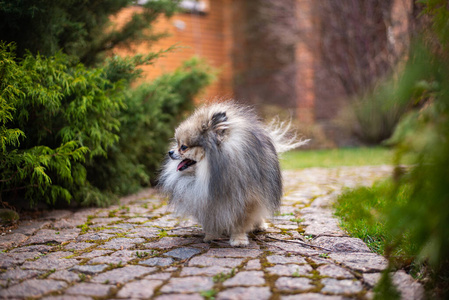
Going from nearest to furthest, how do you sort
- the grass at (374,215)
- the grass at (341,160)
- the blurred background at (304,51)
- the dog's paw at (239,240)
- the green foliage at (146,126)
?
the grass at (374,215) < the dog's paw at (239,240) < the green foliage at (146,126) < the grass at (341,160) < the blurred background at (304,51)

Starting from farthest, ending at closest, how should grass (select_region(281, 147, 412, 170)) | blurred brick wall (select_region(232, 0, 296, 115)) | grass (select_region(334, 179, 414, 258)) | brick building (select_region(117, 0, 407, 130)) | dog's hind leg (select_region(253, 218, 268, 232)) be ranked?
blurred brick wall (select_region(232, 0, 296, 115))
brick building (select_region(117, 0, 407, 130))
grass (select_region(281, 147, 412, 170))
dog's hind leg (select_region(253, 218, 268, 232))
grass (select_region(334, 179, 414, 258))

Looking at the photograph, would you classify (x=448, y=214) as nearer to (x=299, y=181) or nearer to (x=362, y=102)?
(x=299, y=181)

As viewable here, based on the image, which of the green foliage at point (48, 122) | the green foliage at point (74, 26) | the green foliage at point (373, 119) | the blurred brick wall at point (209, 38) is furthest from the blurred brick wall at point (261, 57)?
the green foliage at point (48, 122)

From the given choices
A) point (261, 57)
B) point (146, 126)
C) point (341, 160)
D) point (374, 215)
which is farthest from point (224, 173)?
point (261, 57)

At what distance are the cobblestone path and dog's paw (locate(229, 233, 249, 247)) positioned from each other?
63 millimetres

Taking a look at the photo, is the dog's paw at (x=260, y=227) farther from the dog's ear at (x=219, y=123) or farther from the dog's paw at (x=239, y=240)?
the dog's ear at (x=219, y=123)

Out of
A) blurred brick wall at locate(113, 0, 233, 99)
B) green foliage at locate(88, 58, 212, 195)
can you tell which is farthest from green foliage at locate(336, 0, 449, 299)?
blurred brick wall at locate(113, 0, 233, 99)

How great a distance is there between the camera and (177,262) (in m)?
2.56

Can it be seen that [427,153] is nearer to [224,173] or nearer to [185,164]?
[224,173]

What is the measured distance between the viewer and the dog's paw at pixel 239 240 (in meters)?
2.91

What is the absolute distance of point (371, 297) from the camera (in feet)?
6.43

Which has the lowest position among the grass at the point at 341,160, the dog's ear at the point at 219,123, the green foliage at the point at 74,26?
the grass at the point at 341,160

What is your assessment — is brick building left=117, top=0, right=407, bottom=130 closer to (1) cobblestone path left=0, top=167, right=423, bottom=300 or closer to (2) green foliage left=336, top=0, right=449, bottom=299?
(1) cobblestone path left=0, top=167, right=423, bottom=300

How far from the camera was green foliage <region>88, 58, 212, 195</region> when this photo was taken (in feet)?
15.9
